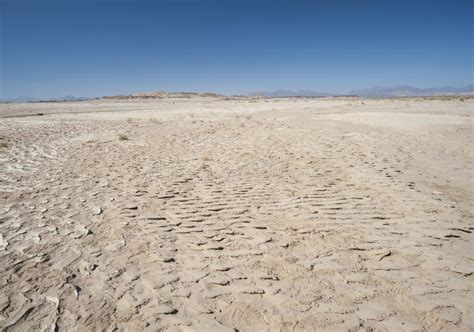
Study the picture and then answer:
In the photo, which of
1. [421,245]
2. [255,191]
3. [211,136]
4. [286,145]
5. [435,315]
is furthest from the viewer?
[211,136]

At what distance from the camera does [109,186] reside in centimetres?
559

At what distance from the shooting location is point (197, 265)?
3.09 meters

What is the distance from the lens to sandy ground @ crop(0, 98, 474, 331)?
96.0 inches

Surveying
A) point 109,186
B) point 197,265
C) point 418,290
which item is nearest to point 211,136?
point 109,186

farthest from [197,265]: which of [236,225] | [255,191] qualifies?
[255,191]

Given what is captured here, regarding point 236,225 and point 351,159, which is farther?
point 351,159

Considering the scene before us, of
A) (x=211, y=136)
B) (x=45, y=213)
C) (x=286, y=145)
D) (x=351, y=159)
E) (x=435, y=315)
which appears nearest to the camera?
(x=435, y=315)

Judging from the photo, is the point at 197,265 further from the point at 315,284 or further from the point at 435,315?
the point at 435,315

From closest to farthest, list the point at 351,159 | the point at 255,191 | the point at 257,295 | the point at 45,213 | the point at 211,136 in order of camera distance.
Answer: the point at 257,295 < the point at 45,213 < the point at 255,191 < the point at 351,159 < the point at 211,136

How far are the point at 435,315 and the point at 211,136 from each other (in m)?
10.2

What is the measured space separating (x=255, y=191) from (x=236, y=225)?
1.41 meters

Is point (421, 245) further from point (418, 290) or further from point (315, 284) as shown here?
point (315, 284)

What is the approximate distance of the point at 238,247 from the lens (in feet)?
11.2

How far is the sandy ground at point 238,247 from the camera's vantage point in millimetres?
2439
